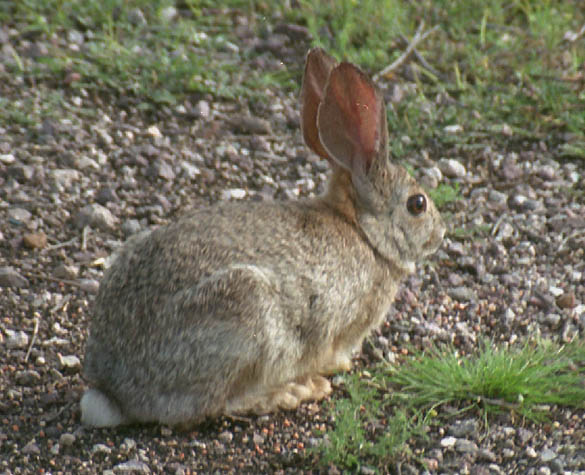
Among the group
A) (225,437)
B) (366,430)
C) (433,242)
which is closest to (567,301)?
(433,242)

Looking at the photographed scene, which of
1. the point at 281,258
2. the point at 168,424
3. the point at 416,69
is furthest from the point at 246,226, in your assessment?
the point at 416,69

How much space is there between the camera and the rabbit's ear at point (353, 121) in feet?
16.5

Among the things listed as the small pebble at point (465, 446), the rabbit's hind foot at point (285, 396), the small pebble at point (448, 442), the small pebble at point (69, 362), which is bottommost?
the small pebble at point (69, 362)

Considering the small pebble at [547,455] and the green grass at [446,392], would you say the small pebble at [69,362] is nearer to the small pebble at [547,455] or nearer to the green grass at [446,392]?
the green grass at [446,392]

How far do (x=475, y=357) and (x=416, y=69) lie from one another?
3.14 metres

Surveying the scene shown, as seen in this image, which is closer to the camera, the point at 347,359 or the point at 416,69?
the point at 347,359

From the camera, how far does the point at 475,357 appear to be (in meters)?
5.49

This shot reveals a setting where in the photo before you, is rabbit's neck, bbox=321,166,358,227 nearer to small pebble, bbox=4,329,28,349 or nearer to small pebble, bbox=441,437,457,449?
small pebble, bbox=441,437,457,449

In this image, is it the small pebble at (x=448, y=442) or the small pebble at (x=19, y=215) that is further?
the small pebble at (x=19, y=215)

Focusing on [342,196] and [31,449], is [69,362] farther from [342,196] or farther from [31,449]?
[342,196]

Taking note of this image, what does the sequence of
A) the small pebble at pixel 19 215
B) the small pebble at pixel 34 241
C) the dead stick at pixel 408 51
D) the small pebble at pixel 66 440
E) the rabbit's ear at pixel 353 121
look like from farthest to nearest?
the dead stick at pixel 408 51 → the small pebble at pixel 19 215 → the small pebble at pixel 34 241 → the rabbit's ear at pixel 353 121 → the small pebble at pixel 66 440

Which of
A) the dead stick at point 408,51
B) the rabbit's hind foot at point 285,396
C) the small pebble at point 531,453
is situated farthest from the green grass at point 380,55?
the small pebble at point 531,453

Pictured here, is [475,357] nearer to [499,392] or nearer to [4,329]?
[499,392]

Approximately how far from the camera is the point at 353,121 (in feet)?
16.9
